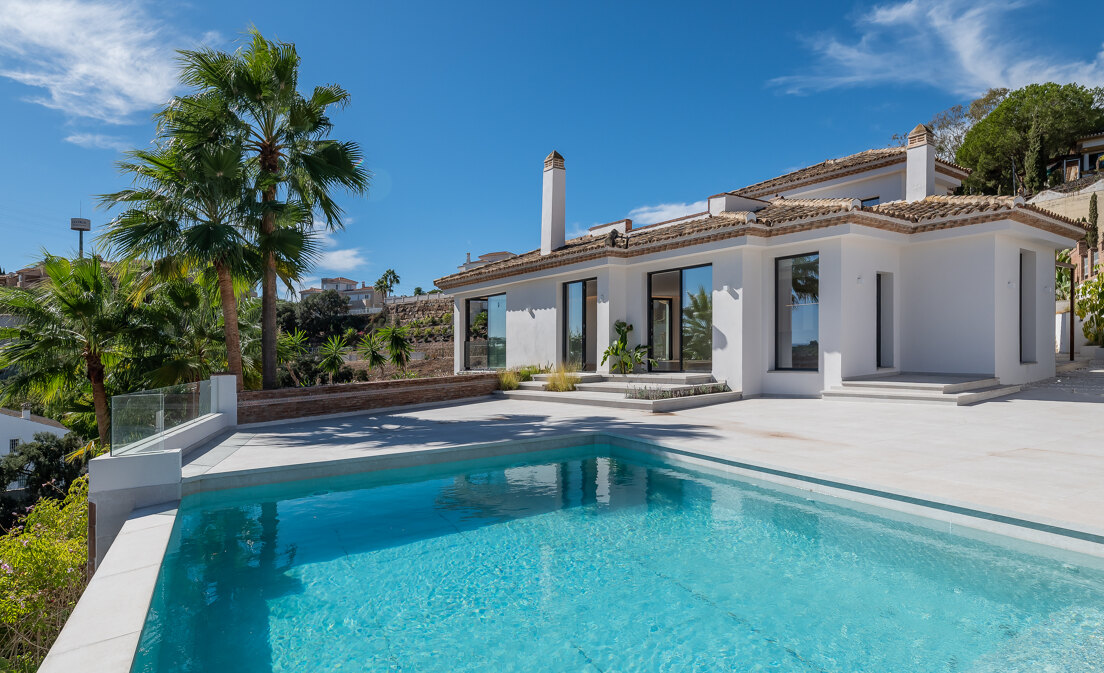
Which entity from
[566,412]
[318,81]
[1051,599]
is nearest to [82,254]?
[318,81]

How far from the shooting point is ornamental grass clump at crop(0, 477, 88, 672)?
12.5ft

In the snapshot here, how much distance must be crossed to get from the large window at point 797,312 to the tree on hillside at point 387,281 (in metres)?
66.1

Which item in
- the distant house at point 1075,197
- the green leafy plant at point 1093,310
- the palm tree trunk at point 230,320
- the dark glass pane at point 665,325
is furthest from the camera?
the distant house at point 1075,197

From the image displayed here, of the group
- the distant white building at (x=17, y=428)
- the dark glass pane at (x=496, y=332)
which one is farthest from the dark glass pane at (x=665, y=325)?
the distant white building at (x=17, y=428)

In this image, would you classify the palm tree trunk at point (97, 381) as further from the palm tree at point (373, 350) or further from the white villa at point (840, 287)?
the white villa at point (840, 287)

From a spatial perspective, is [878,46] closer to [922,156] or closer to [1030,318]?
[922,156]

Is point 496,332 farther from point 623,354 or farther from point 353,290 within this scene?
point 353,290

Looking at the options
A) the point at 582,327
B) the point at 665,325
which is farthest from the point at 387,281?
the point at 665,325

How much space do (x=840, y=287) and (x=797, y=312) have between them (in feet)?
3.86

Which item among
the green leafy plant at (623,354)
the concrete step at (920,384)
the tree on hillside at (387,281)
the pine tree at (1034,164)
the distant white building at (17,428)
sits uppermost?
the pine tree at (1034,164)

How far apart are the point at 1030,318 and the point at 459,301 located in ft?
54.7

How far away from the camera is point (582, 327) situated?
54.3 feet

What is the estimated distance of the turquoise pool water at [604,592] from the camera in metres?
3.10

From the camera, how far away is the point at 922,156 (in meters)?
15.0
